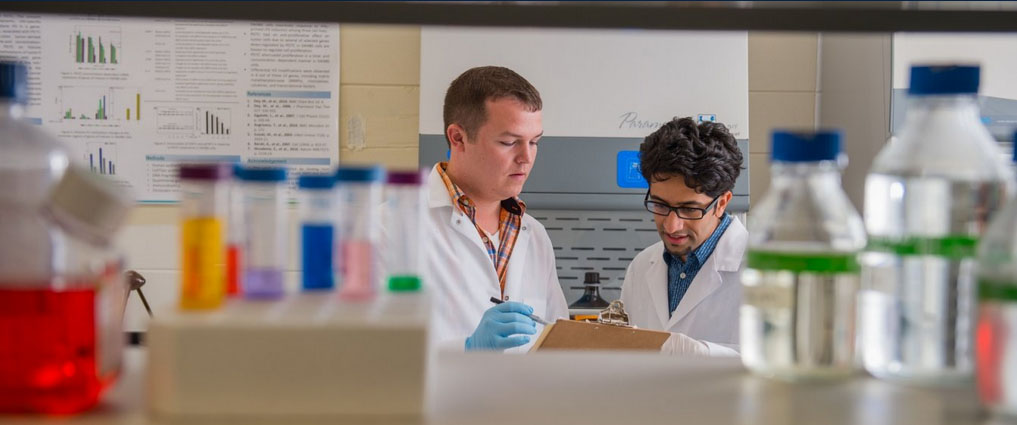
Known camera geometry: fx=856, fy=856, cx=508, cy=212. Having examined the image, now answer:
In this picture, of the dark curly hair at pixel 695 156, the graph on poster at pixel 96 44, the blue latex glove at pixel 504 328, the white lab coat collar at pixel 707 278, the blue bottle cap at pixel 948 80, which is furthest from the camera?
the graph on poster at pixel 96 44

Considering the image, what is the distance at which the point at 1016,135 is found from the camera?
74 centimetres

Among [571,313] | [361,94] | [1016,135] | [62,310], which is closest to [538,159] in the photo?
[571,313]

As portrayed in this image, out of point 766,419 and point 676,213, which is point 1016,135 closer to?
point 766,419

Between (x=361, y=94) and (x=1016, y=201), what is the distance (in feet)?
8.80

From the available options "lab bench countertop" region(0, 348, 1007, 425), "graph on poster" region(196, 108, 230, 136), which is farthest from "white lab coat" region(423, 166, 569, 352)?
"lab bench countertop" region(0, 348, 1007, 425)

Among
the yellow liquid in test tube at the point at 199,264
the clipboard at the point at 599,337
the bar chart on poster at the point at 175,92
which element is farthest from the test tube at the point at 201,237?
the bar chart on poster at the point at 175,92

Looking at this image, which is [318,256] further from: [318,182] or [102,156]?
[102,156]

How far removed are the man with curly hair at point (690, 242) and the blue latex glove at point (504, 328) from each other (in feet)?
1.51

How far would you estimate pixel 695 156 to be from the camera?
7.85ft

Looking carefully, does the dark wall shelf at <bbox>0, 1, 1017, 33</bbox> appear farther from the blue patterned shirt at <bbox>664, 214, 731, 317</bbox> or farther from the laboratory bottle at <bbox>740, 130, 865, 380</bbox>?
the blue patterned shirt at <bbox>664, 214, 731, 317</bbox>

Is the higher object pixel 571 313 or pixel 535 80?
pixel 535 80

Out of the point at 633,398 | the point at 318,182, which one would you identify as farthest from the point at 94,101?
the point at 633,398

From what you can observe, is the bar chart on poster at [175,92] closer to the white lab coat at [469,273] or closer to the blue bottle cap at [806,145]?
the white lab coat at [469,273]

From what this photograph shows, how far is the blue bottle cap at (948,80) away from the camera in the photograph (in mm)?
664
